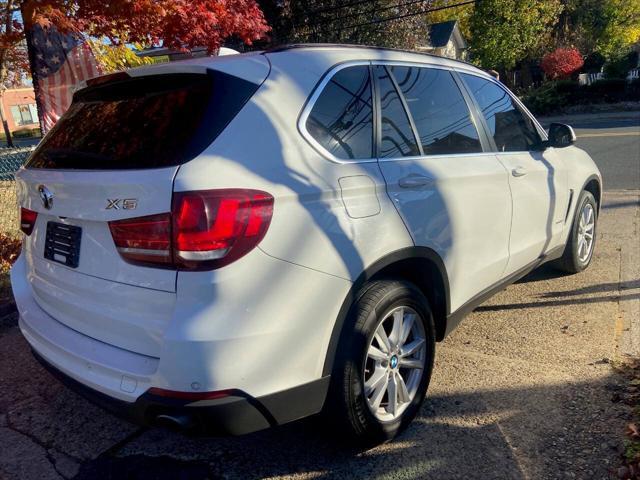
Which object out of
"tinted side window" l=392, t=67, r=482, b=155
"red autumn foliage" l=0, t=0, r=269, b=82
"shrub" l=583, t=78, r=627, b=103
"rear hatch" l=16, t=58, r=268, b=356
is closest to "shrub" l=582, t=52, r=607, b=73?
"shrub" l=583, t=78, r=627, b=103

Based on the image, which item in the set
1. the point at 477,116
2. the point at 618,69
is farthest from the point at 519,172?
the point at 618,69

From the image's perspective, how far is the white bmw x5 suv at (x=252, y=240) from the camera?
2.10 m

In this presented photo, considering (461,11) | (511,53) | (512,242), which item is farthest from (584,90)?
(512,242)

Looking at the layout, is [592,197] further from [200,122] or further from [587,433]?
[200,122]

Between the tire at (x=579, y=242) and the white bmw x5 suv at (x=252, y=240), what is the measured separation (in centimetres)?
195

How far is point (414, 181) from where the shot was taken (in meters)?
2.84

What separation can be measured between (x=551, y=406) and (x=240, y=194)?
2.14m

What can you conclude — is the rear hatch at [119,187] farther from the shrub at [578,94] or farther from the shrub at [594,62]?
the shrub at [594,62]

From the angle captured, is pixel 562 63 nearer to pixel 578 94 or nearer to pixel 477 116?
pixel 578 94

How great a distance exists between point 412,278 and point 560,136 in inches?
82.4

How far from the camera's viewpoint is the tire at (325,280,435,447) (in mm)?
2492

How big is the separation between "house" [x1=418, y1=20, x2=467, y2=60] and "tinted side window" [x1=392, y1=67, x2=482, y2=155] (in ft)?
109

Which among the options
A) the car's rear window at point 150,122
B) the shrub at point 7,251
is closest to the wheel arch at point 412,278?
the car's rear window at point 150,122

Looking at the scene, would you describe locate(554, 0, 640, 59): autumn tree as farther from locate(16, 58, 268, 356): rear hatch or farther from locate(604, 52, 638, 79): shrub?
locate(16, 58, 268, 356): rear hatch
